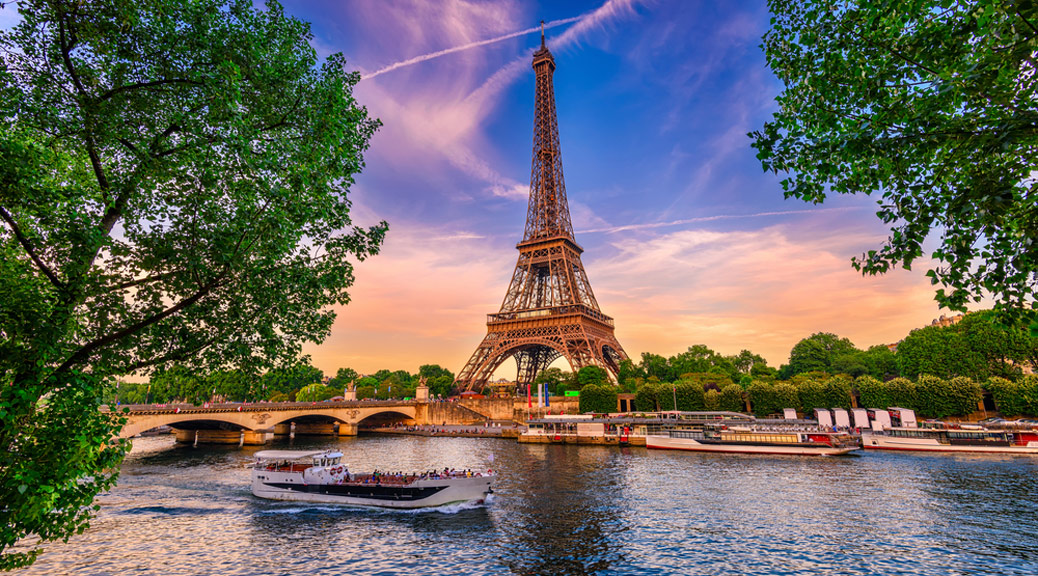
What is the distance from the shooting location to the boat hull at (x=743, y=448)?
1833 inches

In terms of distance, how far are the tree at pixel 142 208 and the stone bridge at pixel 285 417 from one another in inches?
2349

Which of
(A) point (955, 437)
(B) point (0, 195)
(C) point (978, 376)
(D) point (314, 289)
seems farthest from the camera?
(C) point (978, 376)

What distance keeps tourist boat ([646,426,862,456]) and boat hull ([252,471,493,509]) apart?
31.3 m

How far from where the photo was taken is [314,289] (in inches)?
439

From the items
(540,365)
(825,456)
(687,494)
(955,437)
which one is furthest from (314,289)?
(540,365)

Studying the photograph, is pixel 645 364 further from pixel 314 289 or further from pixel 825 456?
pixel 314 289

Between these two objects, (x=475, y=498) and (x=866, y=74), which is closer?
(x=866, y=74)

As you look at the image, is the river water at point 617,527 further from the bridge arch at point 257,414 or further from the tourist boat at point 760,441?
the bridge arch at point 257,414

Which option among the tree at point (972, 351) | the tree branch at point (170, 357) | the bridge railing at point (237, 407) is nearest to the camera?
the tree branch at point (170, 357)

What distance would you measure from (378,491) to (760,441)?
4043cm

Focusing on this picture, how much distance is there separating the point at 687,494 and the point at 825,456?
1015 inches

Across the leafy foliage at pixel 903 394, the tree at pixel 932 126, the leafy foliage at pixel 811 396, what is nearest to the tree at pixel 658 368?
the leafy foliage at pixel 811 396

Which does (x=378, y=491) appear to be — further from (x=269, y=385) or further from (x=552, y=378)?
(x=552, y=378)

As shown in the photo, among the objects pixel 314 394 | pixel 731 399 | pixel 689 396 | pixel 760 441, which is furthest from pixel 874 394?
pixel 314 394
